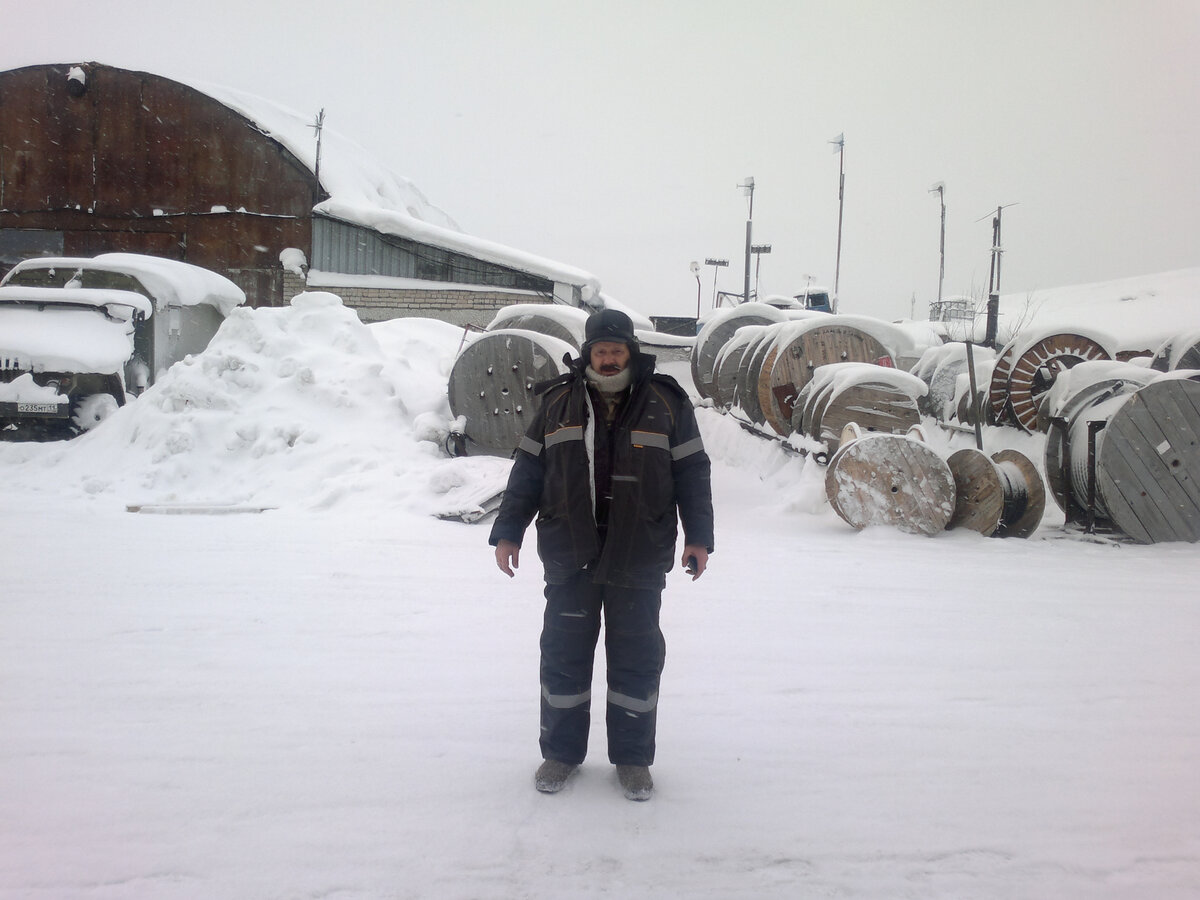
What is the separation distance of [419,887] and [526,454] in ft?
4.51

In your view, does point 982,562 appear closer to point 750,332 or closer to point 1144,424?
point 1144,424

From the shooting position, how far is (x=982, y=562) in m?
6.40

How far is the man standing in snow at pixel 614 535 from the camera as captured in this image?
9.53 feet

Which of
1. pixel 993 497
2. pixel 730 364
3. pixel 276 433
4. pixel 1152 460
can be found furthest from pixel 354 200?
pixel 1152 460

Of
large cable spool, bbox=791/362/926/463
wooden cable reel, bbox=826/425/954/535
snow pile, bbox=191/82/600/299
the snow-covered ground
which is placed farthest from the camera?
snow pile, bbox=191/82/600/299

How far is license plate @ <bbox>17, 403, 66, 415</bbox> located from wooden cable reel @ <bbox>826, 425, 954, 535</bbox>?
7.40 m

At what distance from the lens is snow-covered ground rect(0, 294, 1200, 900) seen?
2463mm

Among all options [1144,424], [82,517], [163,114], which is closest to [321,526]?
[82,517]

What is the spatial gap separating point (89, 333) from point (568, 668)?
8637 millimetres

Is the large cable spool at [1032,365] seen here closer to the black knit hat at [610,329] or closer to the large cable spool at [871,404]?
the large cable spool at [871,404]

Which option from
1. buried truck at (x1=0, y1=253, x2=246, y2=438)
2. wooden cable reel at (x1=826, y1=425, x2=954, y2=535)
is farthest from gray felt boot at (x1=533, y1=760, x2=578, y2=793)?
buried truck at (x1=0, y1=253, x2=246, y2=438)

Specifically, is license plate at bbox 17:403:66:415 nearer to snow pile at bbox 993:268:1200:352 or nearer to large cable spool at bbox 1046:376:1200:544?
large cable spool at bbox 1046:376:1200:544

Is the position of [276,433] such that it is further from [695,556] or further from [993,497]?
[695,556]

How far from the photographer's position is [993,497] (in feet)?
23.6
